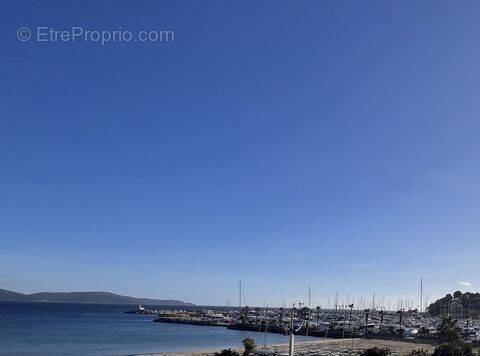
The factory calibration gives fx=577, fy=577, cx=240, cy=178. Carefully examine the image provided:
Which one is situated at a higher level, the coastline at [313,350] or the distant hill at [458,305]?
the coastline at [313,350]

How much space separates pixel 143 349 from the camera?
182ft

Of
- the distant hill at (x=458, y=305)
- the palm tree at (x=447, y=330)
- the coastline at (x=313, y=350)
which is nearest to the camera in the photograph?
the coastline at (x=313, y=350)

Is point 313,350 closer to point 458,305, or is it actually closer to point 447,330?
point 447,330

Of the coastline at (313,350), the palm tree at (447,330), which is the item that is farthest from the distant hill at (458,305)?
the coastline at (313,350)

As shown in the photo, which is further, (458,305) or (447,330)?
(458,305)

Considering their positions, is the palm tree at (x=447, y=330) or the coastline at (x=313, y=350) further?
the palm tree at (x=447, y=330)

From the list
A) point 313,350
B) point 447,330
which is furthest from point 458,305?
point 313,350

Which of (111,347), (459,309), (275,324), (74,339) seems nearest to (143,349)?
(111,347)

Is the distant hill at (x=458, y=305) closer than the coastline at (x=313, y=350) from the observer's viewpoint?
No

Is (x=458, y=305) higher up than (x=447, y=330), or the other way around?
(x=447, y=330)

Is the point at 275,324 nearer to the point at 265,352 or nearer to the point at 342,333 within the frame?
the point at 342,333

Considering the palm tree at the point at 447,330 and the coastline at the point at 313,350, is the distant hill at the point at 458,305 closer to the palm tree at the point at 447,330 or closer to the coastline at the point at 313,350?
the palm tree at the point at 447,330

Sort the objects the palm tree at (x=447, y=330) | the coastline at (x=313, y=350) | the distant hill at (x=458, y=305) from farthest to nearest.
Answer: the distant hill at (x=458, y=305) → the palm tree at (x=447, y=330) → the coastline at (x=313, y=350)

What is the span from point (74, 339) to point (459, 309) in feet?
453
